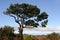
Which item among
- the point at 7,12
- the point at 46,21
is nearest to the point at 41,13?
the point at 46,21

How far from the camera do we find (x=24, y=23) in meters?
36.8

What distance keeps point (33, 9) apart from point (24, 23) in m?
3.49

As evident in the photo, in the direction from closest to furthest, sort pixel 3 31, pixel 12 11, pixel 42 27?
pixel 3 31 → pixel 12 11 → pixel 42 27

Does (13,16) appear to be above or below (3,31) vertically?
above

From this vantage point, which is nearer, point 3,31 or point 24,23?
point 3,31

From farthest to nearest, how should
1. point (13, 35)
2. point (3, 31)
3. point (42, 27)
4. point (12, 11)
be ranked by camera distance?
point (42, 27) < point (12, 11) < point (13, 35) < point (3, 31)

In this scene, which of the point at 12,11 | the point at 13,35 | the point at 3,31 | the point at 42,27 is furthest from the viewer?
the point at 42,27

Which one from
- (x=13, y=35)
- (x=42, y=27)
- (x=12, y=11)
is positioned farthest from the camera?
(x=42, y=27)

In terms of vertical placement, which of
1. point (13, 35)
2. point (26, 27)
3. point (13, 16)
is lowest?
point (13, 35)

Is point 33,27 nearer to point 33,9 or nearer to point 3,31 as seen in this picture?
point 33,9

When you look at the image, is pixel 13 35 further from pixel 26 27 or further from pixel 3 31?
pixel 26 27

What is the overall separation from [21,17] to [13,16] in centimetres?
189

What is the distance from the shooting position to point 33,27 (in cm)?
3822

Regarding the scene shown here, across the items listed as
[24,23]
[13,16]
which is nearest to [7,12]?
[13,16]
